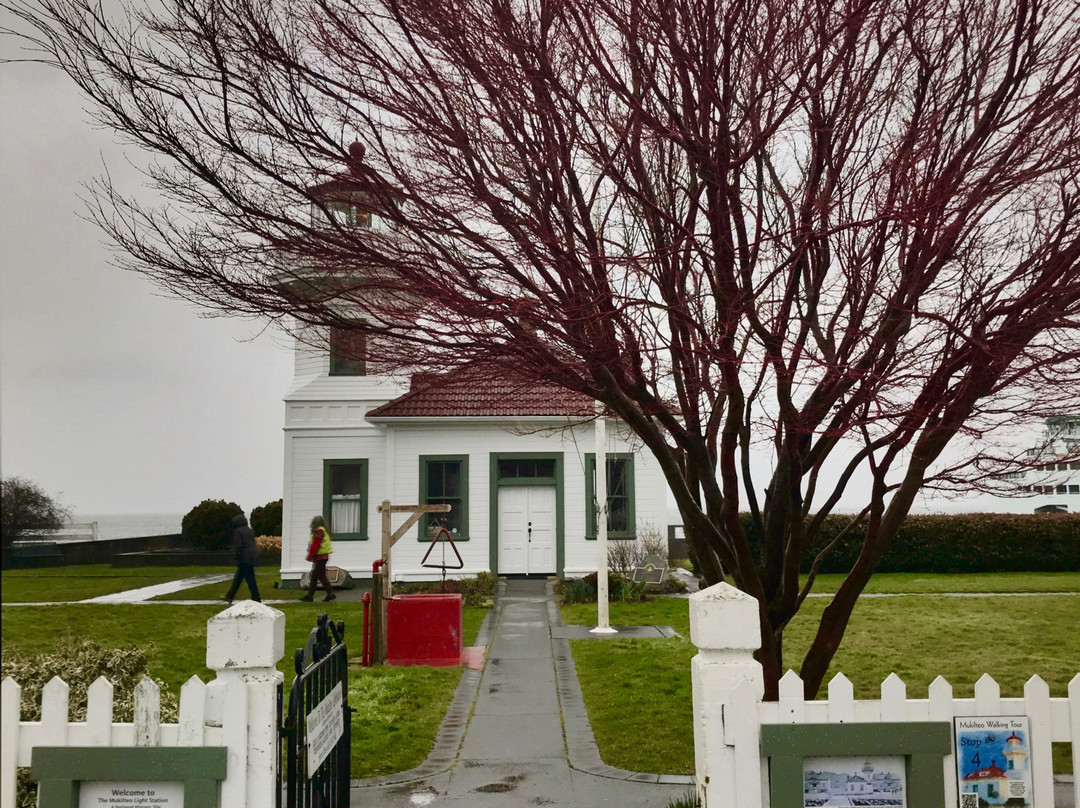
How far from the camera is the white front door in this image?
69.0 ft

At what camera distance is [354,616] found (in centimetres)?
1571

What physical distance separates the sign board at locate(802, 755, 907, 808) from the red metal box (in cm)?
821

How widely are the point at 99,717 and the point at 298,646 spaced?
9270 mm

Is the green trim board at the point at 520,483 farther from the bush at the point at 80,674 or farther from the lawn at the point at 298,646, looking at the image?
the bush at the point at 80,674

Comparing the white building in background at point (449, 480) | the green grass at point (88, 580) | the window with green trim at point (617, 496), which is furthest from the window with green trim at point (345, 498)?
the window with green trim at point (617, 496)

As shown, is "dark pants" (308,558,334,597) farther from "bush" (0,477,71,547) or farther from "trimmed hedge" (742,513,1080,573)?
"bush" (0,477,71,547)

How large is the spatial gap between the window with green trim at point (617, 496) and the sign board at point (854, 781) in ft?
55.9

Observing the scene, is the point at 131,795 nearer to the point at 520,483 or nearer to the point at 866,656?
the point at 866,656

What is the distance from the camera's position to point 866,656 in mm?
12008

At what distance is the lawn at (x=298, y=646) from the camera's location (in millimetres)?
7449

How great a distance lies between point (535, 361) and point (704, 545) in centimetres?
173

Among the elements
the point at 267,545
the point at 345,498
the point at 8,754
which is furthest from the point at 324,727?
the point at 267,545

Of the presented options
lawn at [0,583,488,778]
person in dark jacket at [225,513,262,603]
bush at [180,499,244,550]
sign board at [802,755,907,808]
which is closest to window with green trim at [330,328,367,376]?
lawn at [0,583,488,778]

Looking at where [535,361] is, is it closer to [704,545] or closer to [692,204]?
[692,204]
